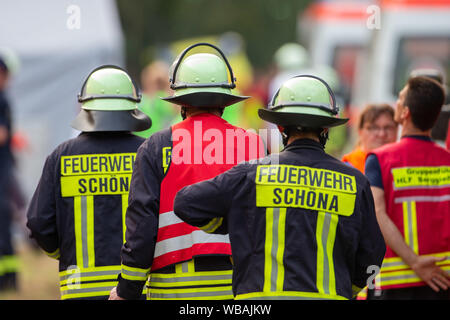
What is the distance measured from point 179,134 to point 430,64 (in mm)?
10015

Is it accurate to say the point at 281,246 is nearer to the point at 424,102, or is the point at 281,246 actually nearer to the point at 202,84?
the point at 202,84

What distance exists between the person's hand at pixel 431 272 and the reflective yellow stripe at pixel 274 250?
5.41ft

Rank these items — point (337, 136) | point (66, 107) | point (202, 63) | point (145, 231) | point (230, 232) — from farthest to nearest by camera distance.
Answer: point (66, 107) → point (337, 136) → point (202, 63) → point (145, 231) → point (230, 232)

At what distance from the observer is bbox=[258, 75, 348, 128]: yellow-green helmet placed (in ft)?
13.1

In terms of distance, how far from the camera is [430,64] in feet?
44.9

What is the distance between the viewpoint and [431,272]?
5.21m

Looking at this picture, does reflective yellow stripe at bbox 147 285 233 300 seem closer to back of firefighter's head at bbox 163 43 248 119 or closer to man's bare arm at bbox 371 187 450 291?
back of firefighter's head at bbox 163 43 248 119

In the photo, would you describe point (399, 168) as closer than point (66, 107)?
Yes

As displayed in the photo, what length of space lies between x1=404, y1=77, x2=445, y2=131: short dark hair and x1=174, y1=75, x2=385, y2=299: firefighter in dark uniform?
1405 mm

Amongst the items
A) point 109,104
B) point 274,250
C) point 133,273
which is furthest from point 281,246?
point 109,104

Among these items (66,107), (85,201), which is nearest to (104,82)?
(85,201)

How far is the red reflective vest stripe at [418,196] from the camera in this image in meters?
5.15

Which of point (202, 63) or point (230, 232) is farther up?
point (202, 63)
